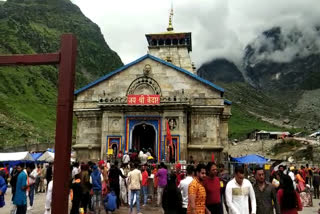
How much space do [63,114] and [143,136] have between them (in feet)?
80.0

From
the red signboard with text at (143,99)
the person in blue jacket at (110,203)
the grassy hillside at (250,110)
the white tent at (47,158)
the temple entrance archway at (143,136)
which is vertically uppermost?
the grassy hillside at (250,110)

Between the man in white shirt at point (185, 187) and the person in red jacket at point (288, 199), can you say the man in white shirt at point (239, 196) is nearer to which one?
the person in red jacket at point (288, 199)

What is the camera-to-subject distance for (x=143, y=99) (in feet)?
79.0

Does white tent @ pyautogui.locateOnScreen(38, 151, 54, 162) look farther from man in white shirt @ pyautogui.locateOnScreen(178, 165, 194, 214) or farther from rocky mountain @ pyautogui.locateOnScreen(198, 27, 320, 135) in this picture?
rocky mountain @ pyautogui.locateOnScreen(198, 27, 320, 135)

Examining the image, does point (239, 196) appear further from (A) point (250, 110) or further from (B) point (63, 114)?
(A) point (250, 110)

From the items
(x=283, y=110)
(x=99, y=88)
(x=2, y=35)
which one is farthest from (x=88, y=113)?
(x=283, y=110)

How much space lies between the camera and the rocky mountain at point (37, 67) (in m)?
57.2

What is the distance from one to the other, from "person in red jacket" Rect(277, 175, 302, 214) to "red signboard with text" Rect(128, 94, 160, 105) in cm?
1664

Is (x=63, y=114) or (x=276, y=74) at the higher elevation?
(x=276, y=74)

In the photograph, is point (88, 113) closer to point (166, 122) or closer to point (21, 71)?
point (166, 122)

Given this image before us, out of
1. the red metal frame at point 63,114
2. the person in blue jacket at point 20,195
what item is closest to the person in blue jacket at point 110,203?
the person in blue jacket at point 20,195

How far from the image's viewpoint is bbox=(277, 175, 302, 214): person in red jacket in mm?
7473

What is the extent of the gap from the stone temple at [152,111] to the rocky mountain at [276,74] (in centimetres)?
10091

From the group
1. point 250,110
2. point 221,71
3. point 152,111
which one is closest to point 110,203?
point 152,111
